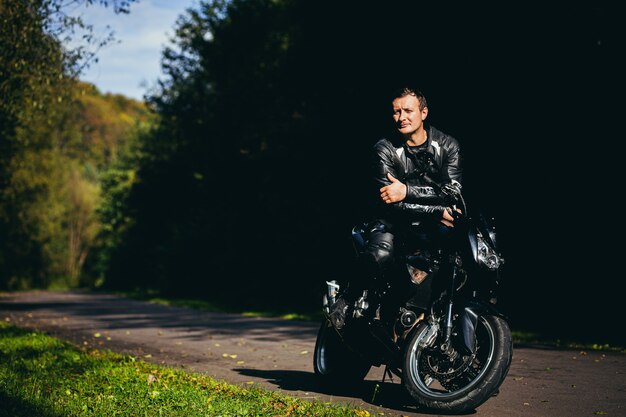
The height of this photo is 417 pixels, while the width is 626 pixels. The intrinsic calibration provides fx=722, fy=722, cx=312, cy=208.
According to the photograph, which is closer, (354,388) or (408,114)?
(408,114)

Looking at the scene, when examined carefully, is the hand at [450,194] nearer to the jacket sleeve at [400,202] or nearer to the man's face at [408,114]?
the jacket sleeve at [400,202]

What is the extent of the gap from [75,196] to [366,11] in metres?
49.8

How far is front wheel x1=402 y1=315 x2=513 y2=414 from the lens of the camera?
15.9 ft

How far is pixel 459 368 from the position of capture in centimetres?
501

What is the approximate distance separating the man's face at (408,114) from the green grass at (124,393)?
7.10 feet

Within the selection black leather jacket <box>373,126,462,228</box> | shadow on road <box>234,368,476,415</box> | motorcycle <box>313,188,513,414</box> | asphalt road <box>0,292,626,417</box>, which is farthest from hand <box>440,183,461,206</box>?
asphalt road <box>0,292,626,417</box>

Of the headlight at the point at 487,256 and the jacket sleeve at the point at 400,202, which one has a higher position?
the jacket sleeve at the point at 400,202

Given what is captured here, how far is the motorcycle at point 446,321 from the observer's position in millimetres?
4910

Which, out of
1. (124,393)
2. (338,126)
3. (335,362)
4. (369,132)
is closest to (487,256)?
(335,362)

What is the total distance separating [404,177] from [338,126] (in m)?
15.4

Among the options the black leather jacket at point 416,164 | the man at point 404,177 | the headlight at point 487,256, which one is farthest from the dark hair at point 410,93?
the headlight at point 487,256

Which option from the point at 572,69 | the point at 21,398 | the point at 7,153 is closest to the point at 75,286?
the point at 7,153

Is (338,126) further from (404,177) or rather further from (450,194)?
(450,194)

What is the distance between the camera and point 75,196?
63.3 metres
